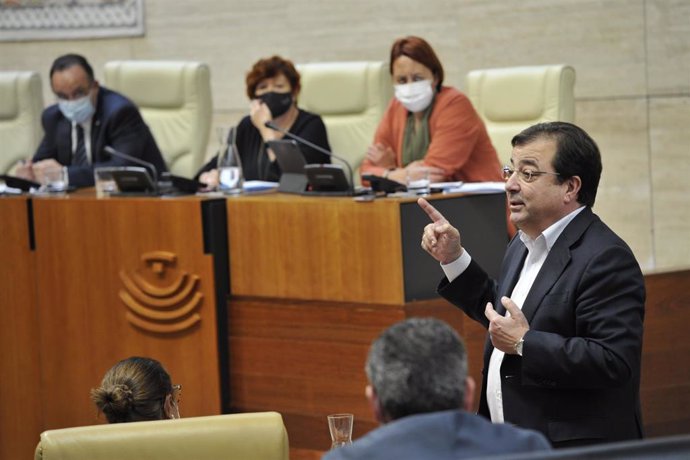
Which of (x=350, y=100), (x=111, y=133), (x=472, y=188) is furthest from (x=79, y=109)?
(x=472, y=188)

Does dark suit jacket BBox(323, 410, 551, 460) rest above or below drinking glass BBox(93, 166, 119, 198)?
below

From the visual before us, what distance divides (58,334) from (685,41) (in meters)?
3.31

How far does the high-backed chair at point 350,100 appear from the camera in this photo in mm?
5980

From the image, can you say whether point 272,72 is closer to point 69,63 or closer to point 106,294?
point 69,63

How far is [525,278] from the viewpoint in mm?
2797

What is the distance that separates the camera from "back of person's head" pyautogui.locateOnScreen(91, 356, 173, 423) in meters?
2.62

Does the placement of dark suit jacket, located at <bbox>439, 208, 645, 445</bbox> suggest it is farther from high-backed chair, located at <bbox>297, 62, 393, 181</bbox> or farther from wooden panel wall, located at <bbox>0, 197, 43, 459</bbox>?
high-backed chair, located at <bbox>297, 62, 393, 181</bbox>

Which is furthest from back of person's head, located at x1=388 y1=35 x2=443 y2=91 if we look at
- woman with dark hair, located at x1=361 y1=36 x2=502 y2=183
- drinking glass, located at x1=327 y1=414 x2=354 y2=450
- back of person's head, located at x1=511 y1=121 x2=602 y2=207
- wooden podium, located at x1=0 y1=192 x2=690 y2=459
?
drinking glass, located at x1=327 y1=414 x2=354 y2=450

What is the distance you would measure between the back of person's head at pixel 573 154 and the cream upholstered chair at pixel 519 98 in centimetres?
276

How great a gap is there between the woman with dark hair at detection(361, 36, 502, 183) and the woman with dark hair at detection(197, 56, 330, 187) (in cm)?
30

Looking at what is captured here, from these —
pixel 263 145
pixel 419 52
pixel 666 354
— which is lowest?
pixel 666 354

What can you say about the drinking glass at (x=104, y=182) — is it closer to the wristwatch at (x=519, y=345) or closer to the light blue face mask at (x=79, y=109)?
the light blue face mask at (x=79, y=109)

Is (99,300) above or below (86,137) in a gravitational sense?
below

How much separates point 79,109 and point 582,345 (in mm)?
3750
